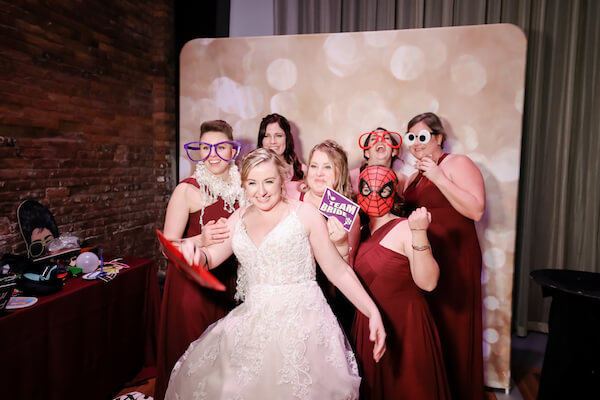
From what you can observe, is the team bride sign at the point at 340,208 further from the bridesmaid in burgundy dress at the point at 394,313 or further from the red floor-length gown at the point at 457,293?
the red floor-length gown at the point at 457,293

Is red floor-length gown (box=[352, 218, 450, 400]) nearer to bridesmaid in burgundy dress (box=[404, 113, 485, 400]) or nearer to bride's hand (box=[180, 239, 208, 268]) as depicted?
bridesmaid in burgundy dress (box=[404, 113, 485, 400])

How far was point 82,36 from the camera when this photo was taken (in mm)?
3135

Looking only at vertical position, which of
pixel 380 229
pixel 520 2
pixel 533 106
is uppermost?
pixel 520 2

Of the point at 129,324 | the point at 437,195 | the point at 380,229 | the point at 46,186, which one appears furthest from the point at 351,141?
the point at 46,186

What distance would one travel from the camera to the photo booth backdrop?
2662 millimetres

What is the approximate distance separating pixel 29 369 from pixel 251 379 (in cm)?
137

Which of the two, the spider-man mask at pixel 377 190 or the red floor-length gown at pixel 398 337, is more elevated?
the spider-man mask at pixel 377 190

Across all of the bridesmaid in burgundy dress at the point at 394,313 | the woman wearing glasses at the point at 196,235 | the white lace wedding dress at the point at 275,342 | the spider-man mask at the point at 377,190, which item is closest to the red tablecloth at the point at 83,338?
the woman wearing glasses at the point at 196,235

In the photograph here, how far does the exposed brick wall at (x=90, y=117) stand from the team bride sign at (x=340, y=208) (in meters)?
2.27

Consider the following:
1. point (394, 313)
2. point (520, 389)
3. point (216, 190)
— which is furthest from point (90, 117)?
point (520, 389)

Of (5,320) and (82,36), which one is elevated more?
(82,36)

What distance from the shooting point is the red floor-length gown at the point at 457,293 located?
2586mm

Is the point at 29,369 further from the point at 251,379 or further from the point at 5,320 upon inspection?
the point at 251,379

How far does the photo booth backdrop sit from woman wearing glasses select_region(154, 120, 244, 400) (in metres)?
0.78
